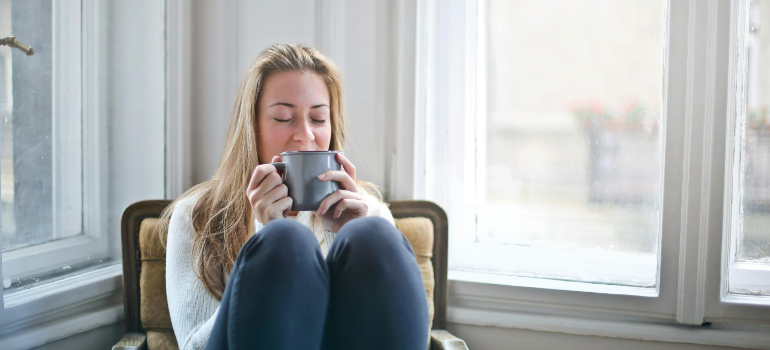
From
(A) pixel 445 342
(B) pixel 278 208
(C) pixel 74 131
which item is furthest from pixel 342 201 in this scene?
(C) pixel 74 131

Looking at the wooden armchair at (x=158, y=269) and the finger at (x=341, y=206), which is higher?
the finger at (x=341, y=206)

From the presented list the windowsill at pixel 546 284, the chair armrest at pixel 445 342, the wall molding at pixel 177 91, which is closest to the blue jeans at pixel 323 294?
the chair armrest at pixel 445 342

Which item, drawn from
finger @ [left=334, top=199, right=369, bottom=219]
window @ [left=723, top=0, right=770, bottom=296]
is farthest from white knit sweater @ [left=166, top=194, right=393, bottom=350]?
window @ [left=723, top=0, right=770, bottom=296]

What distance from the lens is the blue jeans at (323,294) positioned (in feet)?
2.53

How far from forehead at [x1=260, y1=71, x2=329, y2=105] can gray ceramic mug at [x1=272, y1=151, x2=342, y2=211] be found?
11.6 inches

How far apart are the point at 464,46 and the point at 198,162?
1006mm

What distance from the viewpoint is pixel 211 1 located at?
170 centimetres

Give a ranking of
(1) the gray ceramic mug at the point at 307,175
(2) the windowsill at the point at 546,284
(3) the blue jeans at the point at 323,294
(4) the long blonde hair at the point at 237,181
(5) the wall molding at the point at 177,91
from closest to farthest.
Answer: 1. (3) the blue jeans at the point at 323,294
2. (1) the gray ceramic mug at the point at 307,175
3. (4) the long blonde hair at the point at 237,181
4. (2) the windowsill at the point at 546,284
5. (5) the wall molding at the point at 177,91

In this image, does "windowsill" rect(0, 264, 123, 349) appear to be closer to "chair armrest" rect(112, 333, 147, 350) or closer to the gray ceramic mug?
"chair armrest" rect(112, 333, 147, 350)

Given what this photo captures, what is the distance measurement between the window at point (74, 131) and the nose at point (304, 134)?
708mm

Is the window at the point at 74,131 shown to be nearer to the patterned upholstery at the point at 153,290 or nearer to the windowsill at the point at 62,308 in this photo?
the windowsill at the point at 62,308

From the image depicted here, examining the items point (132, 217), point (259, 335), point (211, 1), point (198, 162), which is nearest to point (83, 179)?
point (132, 217)

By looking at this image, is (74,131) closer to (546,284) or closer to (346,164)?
(346,164)

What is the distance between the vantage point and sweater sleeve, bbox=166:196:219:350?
3.24 feet
